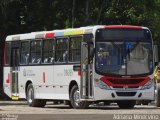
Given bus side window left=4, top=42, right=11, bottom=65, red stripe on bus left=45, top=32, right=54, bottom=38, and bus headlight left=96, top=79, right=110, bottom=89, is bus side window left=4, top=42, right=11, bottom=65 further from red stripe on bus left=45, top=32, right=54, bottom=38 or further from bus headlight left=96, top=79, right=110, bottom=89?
bus headlight left=96, top=79, right=110, bottom=89

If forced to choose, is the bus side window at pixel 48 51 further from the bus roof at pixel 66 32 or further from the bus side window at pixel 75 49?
the bus side window at pixel 75 49

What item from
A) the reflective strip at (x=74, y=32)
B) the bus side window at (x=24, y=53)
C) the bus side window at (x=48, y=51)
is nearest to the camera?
the reflective strip at (x=74, y=32)

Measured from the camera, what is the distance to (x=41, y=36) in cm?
3130

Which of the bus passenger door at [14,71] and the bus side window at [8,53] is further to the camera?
the bus side window at [8,53]

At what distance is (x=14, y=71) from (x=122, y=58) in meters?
7.79

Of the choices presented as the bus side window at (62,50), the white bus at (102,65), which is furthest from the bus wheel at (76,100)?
the bus side window at (62,50)

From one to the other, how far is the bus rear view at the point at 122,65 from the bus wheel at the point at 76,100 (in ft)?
2.68

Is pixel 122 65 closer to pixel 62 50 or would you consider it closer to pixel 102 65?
pixel 102 65

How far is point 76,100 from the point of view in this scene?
→ 28078 millimetres

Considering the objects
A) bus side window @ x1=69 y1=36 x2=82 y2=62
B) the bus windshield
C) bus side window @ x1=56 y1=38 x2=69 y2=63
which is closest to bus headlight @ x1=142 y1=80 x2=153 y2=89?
the bus windshield

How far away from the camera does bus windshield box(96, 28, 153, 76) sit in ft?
89.0

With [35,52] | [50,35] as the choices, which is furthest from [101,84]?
[35,52]

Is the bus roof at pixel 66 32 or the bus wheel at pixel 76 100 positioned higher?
the bus roof at pixel 66 32

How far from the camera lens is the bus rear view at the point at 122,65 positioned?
2712cm
